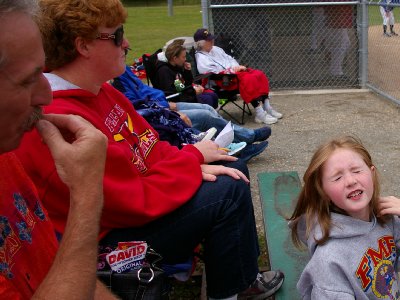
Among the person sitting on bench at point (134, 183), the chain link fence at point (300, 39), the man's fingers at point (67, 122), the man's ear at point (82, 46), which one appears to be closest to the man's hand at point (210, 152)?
the person sitting on bench at point (134, 183)

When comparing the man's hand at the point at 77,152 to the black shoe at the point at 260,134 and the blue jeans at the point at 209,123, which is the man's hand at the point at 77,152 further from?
the black shoe at the point at 260,134

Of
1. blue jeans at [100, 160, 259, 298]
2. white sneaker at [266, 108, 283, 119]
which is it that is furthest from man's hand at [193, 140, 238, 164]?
white sneaker at [266, 108, 283, 119]

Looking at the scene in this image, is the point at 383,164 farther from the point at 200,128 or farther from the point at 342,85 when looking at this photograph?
the point at 342,85

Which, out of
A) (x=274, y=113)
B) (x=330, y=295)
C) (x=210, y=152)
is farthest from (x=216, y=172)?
(x=274, y=113)

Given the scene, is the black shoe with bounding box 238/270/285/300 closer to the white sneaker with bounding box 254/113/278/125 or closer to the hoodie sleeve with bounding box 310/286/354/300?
the hoodie sleeve with bounding box 310/286/354/300

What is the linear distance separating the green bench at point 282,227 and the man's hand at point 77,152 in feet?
4.75

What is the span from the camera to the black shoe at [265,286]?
8.58ft

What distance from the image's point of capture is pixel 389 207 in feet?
7.27

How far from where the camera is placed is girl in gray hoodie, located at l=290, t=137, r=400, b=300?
6.80 feet

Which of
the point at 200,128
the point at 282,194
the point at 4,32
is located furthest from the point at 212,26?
the point at 4,32

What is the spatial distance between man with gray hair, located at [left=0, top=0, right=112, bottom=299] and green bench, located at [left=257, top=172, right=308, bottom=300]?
56.8 inches

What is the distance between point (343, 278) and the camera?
207cm

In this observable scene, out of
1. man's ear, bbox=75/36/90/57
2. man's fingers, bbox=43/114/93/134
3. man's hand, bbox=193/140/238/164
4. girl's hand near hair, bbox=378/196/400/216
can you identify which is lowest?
girl's hand near hair, bbox=378/196/400/216

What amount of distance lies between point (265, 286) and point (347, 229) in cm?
64
